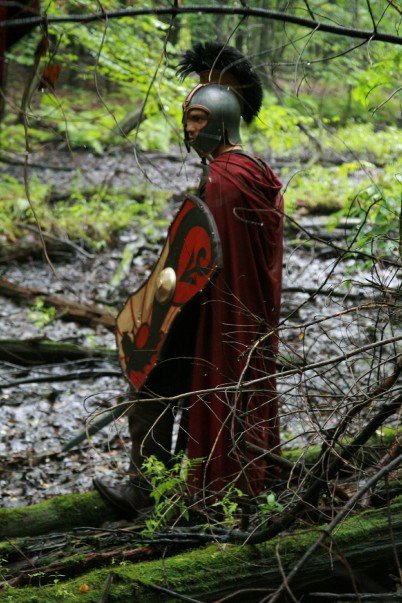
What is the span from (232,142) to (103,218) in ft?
18.0

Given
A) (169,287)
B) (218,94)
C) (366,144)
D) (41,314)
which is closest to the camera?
(169,287)

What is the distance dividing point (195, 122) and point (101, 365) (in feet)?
9.40

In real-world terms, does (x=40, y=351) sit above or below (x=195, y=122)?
below

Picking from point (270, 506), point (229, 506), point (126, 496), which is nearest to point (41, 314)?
point (126, 496)

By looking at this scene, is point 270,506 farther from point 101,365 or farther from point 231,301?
point 101,365

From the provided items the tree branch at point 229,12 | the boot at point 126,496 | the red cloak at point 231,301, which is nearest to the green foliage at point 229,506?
the red cloak at point 231,301

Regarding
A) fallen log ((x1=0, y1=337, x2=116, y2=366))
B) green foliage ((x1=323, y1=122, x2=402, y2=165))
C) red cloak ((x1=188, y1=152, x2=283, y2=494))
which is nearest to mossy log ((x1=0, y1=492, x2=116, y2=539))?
red cloak ((x1=188, y1=152, x2=283, y2=494))

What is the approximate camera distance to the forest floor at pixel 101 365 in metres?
3.27

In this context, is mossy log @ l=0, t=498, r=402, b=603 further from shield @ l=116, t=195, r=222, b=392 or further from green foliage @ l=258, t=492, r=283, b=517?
shield @ l=116, t=195, r=222, b=392

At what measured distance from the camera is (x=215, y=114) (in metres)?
4.29

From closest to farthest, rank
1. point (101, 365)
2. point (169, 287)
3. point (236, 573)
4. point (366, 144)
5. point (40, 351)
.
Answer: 1. point (236, 573)
2. point (169, 287)
3. point (40, 351)
4. point (101, 365)
5. point (366, 144)

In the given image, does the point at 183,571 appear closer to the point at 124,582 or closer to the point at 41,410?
the point at 124,582

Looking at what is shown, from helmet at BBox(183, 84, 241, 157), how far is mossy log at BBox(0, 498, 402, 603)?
213cm

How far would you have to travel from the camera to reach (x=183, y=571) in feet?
10.1
